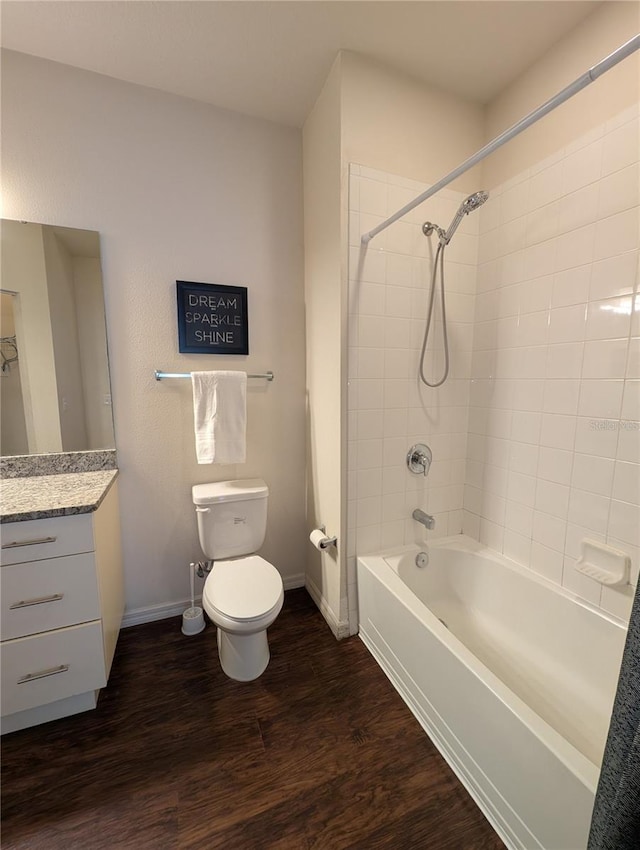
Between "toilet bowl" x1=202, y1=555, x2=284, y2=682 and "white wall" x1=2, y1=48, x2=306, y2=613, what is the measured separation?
0.44m

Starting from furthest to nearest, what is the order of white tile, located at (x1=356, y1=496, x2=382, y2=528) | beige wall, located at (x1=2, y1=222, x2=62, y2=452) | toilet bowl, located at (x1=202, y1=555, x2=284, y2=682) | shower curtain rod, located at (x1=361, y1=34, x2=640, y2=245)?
1. white tile, located at (x1=356, y1=496, x2=382, y2=528)
2. beige wall, located at (x1=2, y1=222, x2=62, y2=452)
3. toilet bowl, located at (x1=202, y1=555, x2=284, y2=682)
4. shower curtain rod, located at (x1=361, y1=34, x2=640, y2=245)

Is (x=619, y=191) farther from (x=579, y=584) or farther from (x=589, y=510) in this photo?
(x=579, y=584)

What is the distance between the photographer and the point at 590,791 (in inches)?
31.1

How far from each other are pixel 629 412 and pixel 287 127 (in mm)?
2082

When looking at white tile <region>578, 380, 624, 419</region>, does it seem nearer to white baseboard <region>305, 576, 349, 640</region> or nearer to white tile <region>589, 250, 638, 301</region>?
white tile <region>589, 250, 638, 301</region>

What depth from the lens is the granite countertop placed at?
1210mm

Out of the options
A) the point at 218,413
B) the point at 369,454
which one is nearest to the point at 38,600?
the point at 218,413

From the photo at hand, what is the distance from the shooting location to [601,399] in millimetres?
1302

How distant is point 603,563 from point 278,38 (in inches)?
93.3

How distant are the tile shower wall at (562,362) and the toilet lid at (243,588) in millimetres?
1147

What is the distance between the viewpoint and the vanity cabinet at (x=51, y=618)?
121cm

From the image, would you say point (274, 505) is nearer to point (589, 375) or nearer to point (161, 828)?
point (161, 828)

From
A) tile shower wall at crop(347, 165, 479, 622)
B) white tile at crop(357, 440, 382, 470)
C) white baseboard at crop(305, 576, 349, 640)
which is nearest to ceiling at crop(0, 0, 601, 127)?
tile shower wall at crop(347, 165, 479, 622)

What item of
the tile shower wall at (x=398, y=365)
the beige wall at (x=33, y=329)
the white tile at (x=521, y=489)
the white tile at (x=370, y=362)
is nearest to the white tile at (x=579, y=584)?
the white tile at (x=521, y=489)
